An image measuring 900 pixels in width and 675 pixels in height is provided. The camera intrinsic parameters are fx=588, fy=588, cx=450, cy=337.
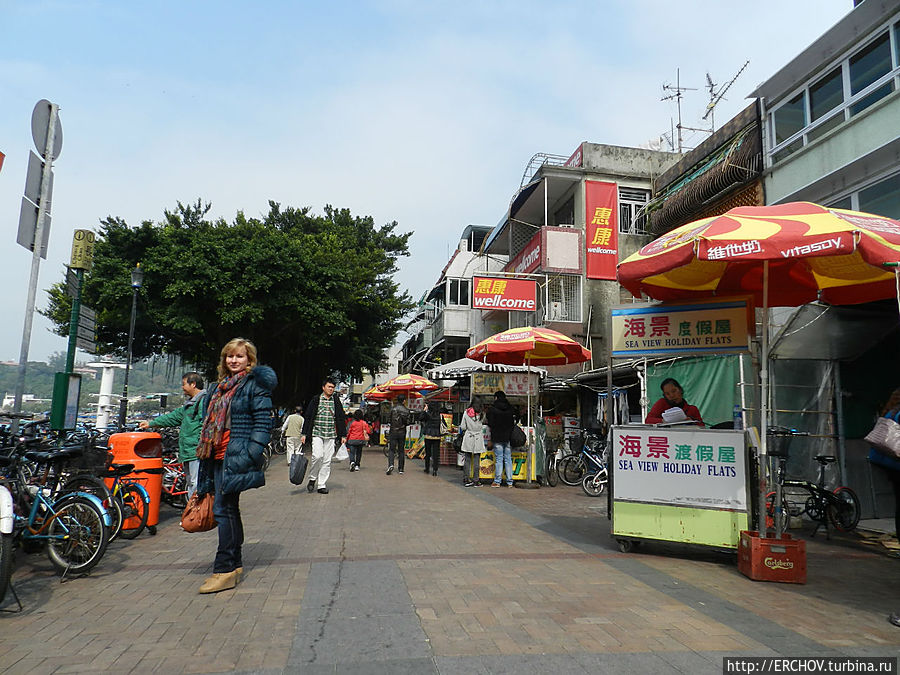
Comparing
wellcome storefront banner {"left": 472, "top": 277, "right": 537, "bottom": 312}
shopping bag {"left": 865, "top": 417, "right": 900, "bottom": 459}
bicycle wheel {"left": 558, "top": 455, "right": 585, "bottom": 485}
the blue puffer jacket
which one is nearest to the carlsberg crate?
shopping bag {"left": 865, "top": 417, "right": 900, "bottom": 459}

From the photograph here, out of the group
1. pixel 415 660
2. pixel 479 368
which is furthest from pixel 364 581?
pixel 479 368

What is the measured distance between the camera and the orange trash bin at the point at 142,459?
6.61m

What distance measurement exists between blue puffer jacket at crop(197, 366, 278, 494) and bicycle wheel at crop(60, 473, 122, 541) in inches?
52.2

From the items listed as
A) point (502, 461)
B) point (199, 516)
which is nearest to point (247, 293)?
point (502, 461)

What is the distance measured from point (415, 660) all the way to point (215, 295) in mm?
21086

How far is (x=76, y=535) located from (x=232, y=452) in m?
1.74

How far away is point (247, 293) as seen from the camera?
872 inches

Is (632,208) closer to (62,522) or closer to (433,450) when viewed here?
(433,450)

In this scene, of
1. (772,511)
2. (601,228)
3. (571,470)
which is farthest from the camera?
(601,228)

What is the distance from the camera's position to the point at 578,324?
69.2 feet

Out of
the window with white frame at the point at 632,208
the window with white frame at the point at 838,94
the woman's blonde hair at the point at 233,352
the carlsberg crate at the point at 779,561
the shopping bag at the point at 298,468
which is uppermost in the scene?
the window with white frame at the point at 632,208

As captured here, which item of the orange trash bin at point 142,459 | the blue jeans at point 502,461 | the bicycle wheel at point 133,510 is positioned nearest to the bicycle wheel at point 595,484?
the blue jeans at point 502,461

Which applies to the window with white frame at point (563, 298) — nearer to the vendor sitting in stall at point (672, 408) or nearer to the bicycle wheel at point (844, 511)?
the bicycle wheel at point (844, 511)

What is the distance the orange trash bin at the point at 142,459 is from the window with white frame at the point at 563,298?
15.8 m
